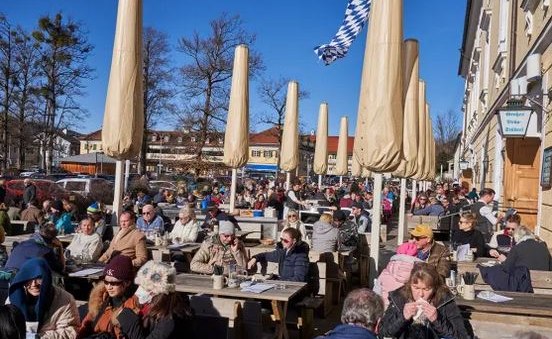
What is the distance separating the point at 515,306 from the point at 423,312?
141 centimetres

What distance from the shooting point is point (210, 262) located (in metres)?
7.07

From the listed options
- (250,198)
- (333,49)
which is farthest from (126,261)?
(250,198)

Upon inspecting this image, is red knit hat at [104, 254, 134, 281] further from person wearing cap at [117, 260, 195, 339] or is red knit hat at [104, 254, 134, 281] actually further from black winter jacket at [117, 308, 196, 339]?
black winter jacket at [117, 308, 196, 339]

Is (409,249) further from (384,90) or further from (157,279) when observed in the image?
(157,279)

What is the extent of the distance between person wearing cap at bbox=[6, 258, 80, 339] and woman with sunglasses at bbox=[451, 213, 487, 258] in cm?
615

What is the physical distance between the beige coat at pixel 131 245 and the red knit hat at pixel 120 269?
8.97ft

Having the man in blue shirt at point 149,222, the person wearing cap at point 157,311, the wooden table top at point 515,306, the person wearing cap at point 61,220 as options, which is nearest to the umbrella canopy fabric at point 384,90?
the wooden table top at point 515,306

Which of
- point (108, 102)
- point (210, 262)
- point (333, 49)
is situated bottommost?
point (210, 262)

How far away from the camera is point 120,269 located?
440cm

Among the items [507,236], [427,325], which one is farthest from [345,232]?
[427,325]

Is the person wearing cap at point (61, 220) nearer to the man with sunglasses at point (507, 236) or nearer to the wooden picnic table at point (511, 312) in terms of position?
the man with sunglasses at point (507, 236)

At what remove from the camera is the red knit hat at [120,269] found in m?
4.38

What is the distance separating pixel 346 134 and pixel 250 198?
16.1ft

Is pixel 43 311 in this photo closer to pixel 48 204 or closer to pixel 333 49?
pixel 333 49
